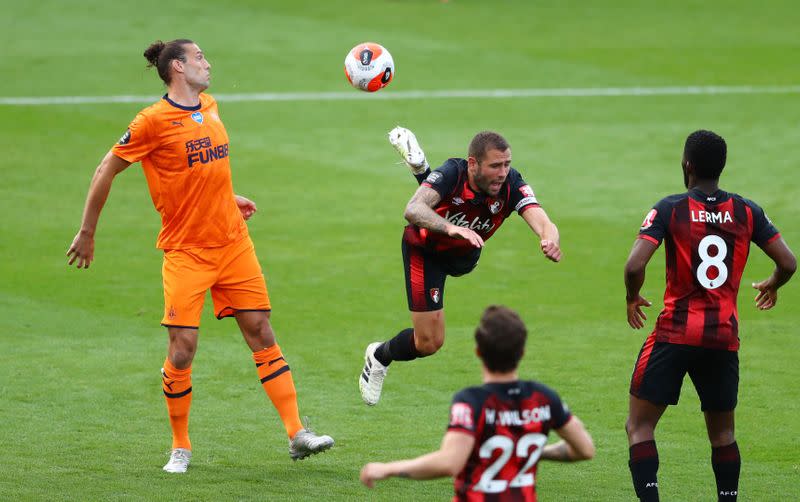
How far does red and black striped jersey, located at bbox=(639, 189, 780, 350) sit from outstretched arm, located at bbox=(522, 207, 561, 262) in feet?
1.96

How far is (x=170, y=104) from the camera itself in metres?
8.48

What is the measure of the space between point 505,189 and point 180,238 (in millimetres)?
2297

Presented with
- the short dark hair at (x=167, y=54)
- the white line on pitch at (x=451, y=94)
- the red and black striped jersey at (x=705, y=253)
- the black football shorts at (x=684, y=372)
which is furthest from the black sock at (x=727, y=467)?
the white line on pitch at (x=451, y=94)

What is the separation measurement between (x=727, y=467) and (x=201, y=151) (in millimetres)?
4060

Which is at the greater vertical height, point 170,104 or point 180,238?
point 170,104

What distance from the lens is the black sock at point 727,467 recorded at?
752 centimetres

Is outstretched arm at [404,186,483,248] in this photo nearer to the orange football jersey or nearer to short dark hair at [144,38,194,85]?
the orange football jersey

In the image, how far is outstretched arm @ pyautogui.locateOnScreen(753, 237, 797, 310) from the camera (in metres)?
7.41

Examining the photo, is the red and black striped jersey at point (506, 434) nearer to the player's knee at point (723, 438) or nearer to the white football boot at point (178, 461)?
the player's knee at point (723, 438)

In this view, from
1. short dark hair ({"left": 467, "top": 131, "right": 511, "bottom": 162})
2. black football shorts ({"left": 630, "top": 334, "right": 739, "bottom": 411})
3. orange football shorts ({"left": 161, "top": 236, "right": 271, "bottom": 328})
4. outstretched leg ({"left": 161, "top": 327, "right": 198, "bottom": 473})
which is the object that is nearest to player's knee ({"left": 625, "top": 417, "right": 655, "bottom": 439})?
black football shorts ({"left": 630, "top": 334, "right": 739, "bottom": 411})

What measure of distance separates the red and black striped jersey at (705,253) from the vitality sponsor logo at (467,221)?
1.73 metres

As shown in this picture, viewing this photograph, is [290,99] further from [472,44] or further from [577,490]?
[577,490]

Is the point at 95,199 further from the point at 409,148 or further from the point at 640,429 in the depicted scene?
the point at 640,429

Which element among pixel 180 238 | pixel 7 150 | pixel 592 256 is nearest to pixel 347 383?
pixel 180 238
